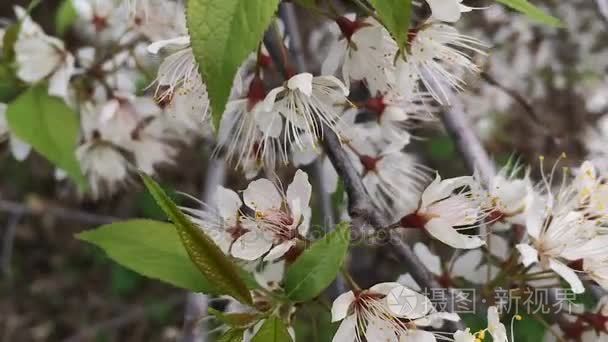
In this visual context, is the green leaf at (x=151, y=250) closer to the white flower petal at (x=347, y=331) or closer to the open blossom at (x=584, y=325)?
the white flower petal at (x=347, y=331)

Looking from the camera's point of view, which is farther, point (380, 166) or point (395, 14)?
point (380, 166)

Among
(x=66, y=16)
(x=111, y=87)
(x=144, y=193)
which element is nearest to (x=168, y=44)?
(x=111, y=87)

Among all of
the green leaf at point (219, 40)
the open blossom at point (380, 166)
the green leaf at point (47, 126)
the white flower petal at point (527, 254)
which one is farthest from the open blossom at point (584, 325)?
the green leaf at point (47, 126)

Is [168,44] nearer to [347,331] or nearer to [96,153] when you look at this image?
[347,331]

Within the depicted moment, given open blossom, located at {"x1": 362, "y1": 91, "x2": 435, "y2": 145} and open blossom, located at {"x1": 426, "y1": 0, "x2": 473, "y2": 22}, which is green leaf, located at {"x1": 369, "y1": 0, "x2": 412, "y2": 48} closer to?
open blossom, located at {"x1": 426, "y1": 0, "x2": 473, "y2": 22}

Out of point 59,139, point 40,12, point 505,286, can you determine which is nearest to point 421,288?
point 505,286

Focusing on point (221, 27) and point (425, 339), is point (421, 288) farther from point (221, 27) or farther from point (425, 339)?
point (221, 27)
